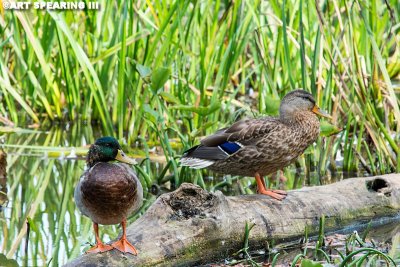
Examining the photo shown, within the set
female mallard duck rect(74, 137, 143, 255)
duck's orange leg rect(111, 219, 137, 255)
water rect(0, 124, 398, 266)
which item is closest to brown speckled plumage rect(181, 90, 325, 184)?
water rect(0, 124, 398, 266)

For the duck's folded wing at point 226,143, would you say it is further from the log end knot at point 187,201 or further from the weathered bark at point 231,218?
the log end knot at point 187,201

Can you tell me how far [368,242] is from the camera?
193 inches

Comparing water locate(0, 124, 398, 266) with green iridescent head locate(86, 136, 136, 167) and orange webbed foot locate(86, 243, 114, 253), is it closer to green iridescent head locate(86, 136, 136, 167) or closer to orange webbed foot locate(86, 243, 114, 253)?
orange webbed foot locate(86, 243, 114, 253)

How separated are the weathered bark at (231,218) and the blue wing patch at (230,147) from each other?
38 centimetres

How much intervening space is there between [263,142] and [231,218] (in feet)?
2.58

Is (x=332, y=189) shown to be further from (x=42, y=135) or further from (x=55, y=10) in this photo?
(x=42, y=135)

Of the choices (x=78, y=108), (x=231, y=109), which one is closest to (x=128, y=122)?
(x=78, y=108)

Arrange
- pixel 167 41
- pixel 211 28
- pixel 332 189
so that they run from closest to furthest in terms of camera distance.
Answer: pixel 332 189 → pixel 167 41 → pixel 211 28

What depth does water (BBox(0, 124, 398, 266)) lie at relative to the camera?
4.70m

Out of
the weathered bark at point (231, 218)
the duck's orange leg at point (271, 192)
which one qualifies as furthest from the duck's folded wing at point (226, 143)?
the weathered bark at point (231, 218)

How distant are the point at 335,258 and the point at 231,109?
3.88 metres

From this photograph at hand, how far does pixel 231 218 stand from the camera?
15.2 feet

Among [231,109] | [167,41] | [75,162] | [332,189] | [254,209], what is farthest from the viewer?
[231,109]

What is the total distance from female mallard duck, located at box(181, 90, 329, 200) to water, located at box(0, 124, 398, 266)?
44 centimetres
